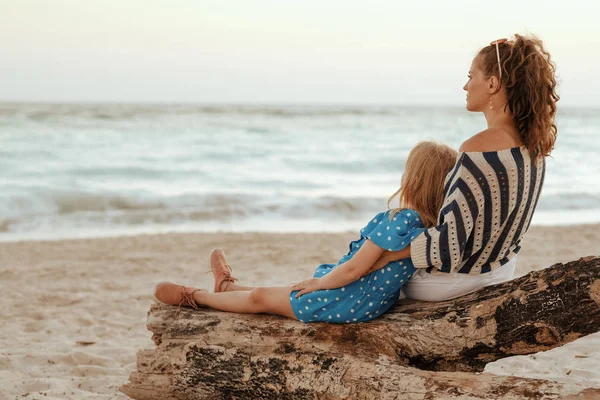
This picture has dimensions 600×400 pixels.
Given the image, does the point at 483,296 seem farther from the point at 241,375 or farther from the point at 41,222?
the point at 41,222

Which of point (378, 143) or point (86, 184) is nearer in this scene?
point (86, 184)

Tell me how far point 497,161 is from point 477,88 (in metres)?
0.35

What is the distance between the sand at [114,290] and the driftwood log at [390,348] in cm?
41

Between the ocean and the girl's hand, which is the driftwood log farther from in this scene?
the ocean

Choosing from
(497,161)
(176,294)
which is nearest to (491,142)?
(497,161)

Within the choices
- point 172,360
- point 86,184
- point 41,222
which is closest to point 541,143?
point 172,360

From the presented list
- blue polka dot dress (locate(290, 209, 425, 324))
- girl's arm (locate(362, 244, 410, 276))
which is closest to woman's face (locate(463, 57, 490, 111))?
blue polka dot dress (locate(290, 209, 425, 324))

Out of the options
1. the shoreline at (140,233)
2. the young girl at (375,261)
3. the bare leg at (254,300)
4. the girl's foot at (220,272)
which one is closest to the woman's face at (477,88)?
the young girl at (375,261)

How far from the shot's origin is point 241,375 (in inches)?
120

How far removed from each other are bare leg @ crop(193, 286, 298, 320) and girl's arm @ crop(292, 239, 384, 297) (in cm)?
21

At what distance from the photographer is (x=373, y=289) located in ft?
10.1

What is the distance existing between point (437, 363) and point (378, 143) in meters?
22.8

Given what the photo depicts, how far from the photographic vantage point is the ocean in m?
10.3

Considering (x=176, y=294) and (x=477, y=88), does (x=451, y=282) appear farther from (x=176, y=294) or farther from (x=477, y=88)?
(x=176, y=294)
